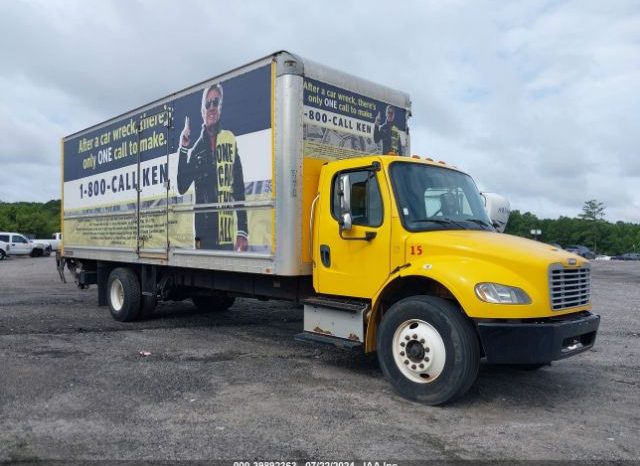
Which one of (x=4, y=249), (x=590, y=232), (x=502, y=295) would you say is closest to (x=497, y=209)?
(x=502, y=295)

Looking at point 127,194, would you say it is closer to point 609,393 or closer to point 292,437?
point 292,437

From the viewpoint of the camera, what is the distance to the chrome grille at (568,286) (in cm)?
515

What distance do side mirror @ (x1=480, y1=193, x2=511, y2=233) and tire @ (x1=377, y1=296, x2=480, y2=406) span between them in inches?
104

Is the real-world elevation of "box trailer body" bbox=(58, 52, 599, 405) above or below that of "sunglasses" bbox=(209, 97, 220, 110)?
below

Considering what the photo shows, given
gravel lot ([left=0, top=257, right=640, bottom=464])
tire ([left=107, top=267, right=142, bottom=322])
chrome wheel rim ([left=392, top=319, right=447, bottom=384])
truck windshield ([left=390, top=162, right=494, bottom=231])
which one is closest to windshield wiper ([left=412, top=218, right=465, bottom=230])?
truck windshield ([left=390, top=162, right=494, bottom=231])

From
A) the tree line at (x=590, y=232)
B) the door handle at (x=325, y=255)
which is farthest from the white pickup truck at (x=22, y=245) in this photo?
the tree line at (x=590, y=232)

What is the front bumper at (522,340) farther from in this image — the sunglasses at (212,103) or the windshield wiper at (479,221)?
the sunglasses at (212,103)

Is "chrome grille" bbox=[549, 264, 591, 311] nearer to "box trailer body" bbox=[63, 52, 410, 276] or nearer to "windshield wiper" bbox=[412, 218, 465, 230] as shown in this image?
"windshield wiper" bbox=[412, 218, 465, 230]

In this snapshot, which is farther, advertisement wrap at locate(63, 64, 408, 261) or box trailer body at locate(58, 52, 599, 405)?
advertisement wrap at locate(63, 64, 408, 261)

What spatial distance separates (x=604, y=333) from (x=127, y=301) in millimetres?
8176

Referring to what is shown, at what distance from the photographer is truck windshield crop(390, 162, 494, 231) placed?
5.88m

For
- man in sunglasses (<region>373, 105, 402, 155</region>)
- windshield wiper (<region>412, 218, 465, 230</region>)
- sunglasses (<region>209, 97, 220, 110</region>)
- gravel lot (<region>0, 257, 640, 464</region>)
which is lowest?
gravel lot (<region>0, 257, 640, 464</region>)

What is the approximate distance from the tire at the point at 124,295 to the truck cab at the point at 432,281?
14.5 ft

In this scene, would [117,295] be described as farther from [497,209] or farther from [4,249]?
[4,249]
